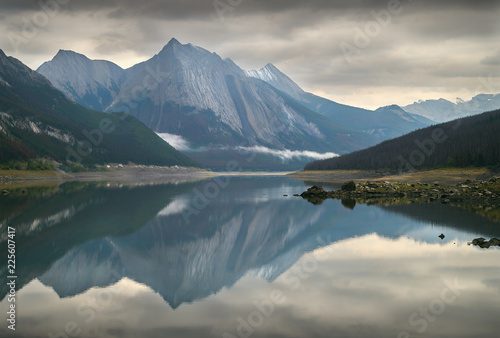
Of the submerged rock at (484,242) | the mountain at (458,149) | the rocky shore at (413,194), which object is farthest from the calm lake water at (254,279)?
the mountain at (458,149)

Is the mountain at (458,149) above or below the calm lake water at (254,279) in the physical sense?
above

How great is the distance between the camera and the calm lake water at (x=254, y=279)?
1947 centimetres

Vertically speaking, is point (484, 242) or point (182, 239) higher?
point (182, 239)

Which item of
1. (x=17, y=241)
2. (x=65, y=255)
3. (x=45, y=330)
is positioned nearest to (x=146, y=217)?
(x=17, y=241)

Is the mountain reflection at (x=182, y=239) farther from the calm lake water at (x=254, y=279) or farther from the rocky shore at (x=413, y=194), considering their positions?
the rocky shore at (x=413, y=194)

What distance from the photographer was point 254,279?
93.7 feet

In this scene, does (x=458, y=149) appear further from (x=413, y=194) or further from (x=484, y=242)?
(x=484, y=242)

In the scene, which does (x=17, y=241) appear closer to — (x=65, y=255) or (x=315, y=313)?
(x=65, y=255)

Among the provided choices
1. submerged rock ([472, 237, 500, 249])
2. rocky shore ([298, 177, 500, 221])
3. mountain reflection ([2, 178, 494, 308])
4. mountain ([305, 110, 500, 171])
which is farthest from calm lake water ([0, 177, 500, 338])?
mountain ([305, 110, 500, 171])

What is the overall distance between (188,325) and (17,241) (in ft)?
94.4

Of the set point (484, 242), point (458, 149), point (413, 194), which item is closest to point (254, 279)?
point (484, 242)

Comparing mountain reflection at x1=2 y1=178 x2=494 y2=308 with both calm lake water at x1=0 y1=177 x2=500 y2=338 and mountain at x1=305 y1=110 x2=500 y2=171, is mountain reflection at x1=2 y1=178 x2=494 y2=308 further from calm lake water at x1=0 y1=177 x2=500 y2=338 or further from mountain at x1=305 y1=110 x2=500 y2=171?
mountain at x1=305 y1=110 x2=500 y2=171

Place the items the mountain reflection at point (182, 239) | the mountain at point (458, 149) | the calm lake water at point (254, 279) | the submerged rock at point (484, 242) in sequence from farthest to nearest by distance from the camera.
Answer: the mountain at point (458, 149), the submerged rock at point (484, 242), the mountain reflection at point (182, 239), the calm lake water at point (254, 279)

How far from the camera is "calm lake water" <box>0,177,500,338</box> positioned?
63.9ft
